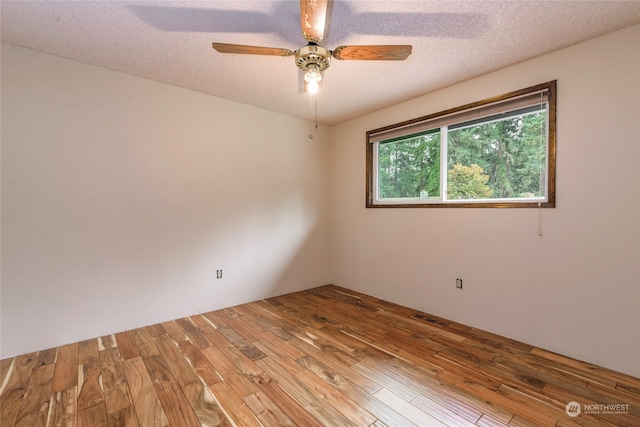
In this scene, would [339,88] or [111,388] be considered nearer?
[111,388]

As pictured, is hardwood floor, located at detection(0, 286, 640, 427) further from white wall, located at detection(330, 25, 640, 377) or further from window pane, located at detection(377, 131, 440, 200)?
window pane, located at detection(377, 131, 440, 200)

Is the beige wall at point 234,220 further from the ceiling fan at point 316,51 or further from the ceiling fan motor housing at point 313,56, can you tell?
the ceiling fan motor housing at point 313,56

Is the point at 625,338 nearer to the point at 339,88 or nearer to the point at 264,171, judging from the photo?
the point at 339,88

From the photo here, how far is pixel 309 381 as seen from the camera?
6.15 feet

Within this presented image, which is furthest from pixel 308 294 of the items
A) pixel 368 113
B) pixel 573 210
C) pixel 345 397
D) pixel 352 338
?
pixel 573 210

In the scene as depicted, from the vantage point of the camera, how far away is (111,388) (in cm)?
181

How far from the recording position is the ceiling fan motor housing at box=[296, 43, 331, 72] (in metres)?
1.70

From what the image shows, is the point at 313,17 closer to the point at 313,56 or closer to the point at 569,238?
the point at 313,56

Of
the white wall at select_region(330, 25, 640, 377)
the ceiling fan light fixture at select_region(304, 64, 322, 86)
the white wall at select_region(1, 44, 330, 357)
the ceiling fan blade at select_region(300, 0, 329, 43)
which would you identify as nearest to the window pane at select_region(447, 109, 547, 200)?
the white wall at select_region(330, 25, 640, 377)

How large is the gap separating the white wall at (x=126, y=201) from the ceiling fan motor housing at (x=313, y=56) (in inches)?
69.2

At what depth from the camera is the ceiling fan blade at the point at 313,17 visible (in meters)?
1.38

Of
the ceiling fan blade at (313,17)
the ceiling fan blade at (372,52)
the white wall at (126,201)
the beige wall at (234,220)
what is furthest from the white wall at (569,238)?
the white wall at (126,201)

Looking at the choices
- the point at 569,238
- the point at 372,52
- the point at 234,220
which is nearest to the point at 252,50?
the point at 372,52

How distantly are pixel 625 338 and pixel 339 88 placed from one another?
120 inches
